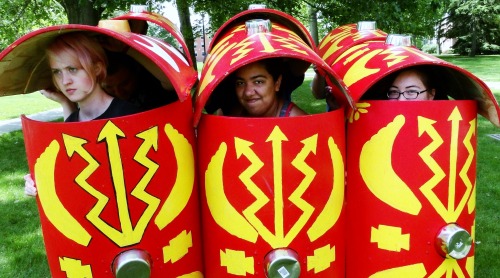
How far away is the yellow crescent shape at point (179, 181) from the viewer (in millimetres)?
1991

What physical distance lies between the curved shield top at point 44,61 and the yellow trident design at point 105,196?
237 mm

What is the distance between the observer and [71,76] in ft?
6.68

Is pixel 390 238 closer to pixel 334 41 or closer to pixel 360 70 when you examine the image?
pixel 360 70

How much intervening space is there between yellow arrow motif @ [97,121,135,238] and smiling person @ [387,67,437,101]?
1368 mm

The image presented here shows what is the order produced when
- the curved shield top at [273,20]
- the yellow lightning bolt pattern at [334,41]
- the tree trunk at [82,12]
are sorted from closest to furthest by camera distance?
the curved shield top at [273,20] → the yellow lightning bolt pattern at [334,41] → the tree trunk at [82,12]

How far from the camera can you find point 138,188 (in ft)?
6.21

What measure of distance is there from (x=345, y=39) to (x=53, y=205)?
83.5 inches

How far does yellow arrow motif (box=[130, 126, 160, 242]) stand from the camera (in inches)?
74.3

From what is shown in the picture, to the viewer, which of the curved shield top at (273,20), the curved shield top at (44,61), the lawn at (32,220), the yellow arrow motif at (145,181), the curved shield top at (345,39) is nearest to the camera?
the curved shield top at (44,61)

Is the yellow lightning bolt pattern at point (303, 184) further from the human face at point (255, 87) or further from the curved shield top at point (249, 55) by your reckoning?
the human face at point (255, 87)

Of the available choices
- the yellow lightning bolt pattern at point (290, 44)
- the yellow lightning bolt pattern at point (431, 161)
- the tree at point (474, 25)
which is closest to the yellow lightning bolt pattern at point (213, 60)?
the yellow lightning bolt pattern at point (290, 44)

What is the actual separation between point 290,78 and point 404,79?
31.2 inches

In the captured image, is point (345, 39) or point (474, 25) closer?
point (345, 39)

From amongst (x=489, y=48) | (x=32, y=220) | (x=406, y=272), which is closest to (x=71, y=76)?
(x=406, y=272)
